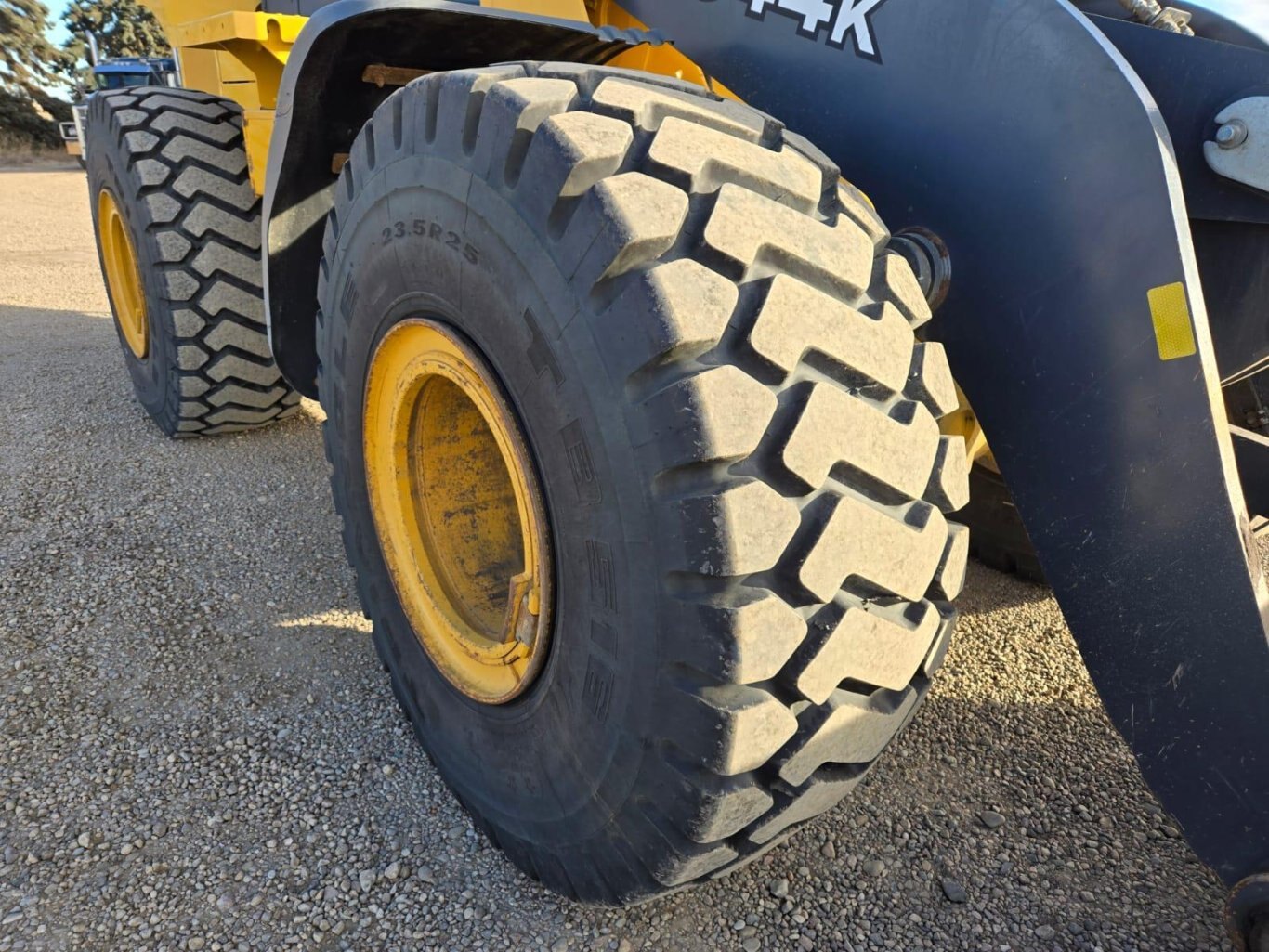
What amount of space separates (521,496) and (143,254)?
114 inches

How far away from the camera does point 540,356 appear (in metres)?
1.40

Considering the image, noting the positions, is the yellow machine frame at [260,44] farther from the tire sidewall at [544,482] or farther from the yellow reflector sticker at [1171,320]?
the yellow reflector sticker at [1171,320]

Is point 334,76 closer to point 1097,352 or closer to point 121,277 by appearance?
point 1097,352

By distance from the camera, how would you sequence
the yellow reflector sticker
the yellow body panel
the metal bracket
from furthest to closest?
1. the yellow body panel
2. the metal bracket
3. the yellow reflector sticker

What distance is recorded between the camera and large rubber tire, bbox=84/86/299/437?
3.56 m

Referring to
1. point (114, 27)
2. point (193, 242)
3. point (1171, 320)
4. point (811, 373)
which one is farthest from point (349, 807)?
point (114, 27)

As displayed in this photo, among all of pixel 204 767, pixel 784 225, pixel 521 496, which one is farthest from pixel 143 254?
pixel 784 225

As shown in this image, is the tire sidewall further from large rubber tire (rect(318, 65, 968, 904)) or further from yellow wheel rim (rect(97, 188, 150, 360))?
yellow wheel rim (rect(97, 188, 150, 360))

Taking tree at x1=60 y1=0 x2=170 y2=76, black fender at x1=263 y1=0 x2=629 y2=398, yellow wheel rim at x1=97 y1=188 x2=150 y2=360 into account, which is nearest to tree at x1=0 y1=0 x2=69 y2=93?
tree at x1=60 y1=0 x2=170 y2=76

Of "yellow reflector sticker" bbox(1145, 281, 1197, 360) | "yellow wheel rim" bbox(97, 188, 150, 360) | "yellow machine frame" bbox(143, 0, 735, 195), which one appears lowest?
"yellow wheel rim" bbox(97, 188, 150, 360)

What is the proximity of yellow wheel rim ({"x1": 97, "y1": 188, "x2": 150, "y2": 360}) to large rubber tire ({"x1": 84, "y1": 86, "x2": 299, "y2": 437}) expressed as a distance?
421mm

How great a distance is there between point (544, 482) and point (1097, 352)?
90 centimetres

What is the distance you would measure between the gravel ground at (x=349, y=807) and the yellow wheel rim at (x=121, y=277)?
151 cm

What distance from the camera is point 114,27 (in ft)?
126
